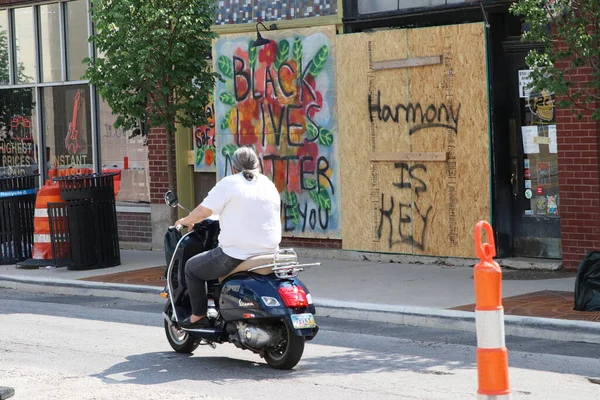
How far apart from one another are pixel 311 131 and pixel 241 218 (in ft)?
23.4

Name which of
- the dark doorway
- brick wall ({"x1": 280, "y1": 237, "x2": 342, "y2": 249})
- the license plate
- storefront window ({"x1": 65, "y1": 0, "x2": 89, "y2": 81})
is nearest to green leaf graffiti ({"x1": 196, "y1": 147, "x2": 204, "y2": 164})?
brick wall ({"x1": 280, "y1": 237, "x2": 342, "y2": 249})

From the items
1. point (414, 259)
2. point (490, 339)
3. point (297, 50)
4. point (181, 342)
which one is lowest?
point (181, 342)

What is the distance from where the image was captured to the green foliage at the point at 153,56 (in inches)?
550

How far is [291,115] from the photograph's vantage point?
15.8 m


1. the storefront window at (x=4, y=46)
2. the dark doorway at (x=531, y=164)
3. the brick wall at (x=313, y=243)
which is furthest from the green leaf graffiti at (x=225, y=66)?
the storefront window at (x=4, y=46)

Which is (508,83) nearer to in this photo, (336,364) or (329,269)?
(329,269)

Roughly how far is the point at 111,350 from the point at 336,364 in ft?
6.85

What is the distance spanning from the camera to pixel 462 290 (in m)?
12.2

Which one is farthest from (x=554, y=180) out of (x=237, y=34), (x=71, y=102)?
(x=71, y=102)

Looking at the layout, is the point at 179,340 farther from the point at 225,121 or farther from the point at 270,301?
the point at 225,121

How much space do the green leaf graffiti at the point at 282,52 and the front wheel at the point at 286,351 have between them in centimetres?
776

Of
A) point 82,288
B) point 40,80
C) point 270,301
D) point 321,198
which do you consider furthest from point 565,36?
point 40,80

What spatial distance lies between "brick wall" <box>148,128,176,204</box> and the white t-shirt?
909 centimetres

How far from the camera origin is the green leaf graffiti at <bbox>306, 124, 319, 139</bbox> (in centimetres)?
1559
